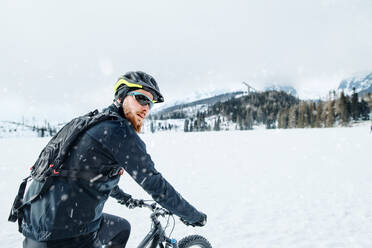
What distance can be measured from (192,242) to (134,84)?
7.75ft

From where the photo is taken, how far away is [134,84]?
85.4 inches

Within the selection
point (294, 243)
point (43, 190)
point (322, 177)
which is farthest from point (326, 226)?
point (43, 190)

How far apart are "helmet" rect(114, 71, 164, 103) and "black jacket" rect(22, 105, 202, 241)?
0.53 meters

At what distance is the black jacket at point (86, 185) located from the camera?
5.35 feet

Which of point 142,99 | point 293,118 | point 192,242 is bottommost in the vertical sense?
point 192,242

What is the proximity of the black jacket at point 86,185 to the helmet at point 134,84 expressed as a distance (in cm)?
53

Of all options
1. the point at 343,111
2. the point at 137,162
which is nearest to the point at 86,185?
the point at 137,162

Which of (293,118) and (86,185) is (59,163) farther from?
(293,118)

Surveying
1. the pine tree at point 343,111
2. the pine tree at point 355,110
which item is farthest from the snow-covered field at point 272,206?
the pine tree at point 355,110

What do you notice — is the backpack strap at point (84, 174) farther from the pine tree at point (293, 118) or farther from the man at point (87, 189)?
the pine tree at point (293, 118)

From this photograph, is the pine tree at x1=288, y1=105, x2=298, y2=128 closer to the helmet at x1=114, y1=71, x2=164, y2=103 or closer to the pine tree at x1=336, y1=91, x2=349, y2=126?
the pine tree at x1=336, y1=91, x2=349, y2=126

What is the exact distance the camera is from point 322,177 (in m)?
9.31

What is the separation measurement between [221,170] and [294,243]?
287 inches

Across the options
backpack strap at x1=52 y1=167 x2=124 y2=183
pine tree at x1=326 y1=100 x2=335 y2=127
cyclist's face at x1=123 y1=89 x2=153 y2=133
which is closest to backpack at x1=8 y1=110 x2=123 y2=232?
backpack strap at x1=52 y1=167 x2=124 y2=183
